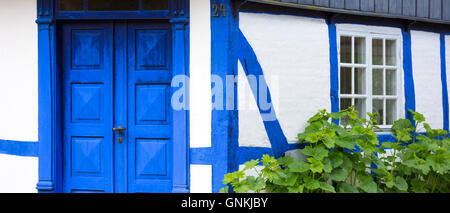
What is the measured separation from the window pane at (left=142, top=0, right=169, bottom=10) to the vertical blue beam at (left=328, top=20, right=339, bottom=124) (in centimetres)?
201

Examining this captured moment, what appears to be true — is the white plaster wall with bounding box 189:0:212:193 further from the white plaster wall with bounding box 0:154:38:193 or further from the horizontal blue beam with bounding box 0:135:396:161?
the white plaster wall with bounding box 0:154:38:193

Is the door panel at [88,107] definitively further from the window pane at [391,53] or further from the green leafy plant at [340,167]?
the window pane at [391,53]

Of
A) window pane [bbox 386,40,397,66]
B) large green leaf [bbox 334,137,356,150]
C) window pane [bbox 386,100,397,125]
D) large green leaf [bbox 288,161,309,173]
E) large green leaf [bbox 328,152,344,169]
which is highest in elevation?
window pane [bbox 386,40,397,66]

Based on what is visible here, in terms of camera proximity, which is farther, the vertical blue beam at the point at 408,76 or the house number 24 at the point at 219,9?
the vertical blue beam at the point at 408,76

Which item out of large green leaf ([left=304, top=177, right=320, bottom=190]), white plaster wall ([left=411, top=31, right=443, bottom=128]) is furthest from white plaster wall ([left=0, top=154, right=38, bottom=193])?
white plaster wall ([left=411, top=31, right=443, bottom=128])

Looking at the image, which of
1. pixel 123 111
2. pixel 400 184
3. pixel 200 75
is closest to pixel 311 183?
pixel 400 184

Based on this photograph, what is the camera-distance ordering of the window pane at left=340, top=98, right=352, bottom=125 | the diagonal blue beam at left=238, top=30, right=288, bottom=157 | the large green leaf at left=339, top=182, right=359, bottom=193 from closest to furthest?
1. the large green leaf at left=339, top=182, right=359, bottom=193
2. the diagonal blue beam at left=238, top=30, right=288, bottom=157
3. the window pane at left=340, top=98, right=352, bottom=125

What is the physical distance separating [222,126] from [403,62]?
2.73 m

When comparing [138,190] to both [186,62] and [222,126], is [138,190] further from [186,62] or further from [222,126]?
[186,62]

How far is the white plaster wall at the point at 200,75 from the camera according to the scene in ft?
12.4

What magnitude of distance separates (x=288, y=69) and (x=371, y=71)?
125cm

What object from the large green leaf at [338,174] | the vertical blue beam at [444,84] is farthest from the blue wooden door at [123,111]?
the vertical blue beam at [444,84]

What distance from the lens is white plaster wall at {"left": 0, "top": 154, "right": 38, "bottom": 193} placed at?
3.98 m

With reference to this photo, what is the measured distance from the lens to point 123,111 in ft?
13.1
